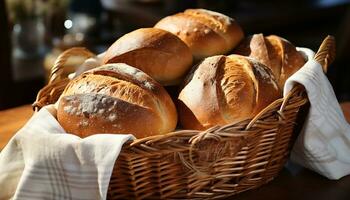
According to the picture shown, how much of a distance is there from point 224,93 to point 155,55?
0.55 ft

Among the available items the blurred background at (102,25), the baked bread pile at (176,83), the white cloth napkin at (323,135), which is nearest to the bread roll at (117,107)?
the baked bread pile at (176,83)

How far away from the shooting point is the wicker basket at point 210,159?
712 millimetres

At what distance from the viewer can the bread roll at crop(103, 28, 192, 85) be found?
92 cm

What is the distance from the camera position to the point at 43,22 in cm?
251

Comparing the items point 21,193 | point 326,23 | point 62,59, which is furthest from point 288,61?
point 326,23

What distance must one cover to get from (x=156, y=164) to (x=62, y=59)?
350 millimetres

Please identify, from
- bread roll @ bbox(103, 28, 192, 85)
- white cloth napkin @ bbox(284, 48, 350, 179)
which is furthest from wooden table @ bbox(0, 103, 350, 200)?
bread roll @ bbox(103, 28, 192, 85)

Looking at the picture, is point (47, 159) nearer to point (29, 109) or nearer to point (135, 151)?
point (135, 151)

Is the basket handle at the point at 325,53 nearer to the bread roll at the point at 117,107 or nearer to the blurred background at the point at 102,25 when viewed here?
the bread roll at the point at 117,107

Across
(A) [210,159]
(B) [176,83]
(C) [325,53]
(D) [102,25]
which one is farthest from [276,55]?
(D) [102,25]

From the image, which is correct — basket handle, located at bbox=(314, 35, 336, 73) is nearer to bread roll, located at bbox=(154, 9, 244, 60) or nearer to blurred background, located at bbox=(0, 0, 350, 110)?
bread roll, located at bbox=(154, 9, 244, 60)

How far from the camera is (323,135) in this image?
86 cm

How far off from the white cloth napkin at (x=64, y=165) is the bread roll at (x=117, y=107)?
0.04 metres

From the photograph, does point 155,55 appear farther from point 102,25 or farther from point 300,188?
point 102,25
